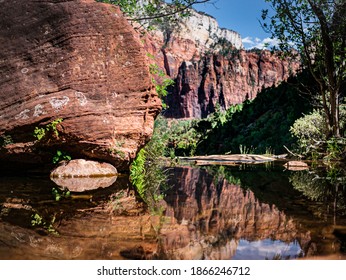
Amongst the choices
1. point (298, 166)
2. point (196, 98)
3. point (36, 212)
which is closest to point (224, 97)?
point (196, 98)

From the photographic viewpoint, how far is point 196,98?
437 ft

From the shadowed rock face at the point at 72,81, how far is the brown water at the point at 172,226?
2.23 meters

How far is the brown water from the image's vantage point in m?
2.32

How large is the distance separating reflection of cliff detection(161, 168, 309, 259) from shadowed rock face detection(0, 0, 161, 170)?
3.09m

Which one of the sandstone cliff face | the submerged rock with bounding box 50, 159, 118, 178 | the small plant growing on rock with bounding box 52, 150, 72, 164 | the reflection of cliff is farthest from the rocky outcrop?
the reflection of cliff

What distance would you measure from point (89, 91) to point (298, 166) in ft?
23.6

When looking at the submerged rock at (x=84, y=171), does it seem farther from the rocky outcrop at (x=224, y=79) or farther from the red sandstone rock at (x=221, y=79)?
the rocky outcrop at (x=224, y=79)

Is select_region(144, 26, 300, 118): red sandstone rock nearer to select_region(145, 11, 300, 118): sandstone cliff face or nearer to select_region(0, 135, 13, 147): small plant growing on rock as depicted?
select_region(145, 11, 300, 118): sandstone cliff face

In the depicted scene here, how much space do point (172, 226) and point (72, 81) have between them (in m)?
4.94

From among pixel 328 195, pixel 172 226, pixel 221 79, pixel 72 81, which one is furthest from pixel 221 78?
pixel 172 226

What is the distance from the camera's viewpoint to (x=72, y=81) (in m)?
7.03

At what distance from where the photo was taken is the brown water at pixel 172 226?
232 centimetres

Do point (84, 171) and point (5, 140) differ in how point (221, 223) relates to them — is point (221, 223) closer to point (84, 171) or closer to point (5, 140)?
point (84, 171)

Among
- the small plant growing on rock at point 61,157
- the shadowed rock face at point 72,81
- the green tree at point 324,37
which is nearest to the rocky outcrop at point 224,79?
the green tree at point 324,37
